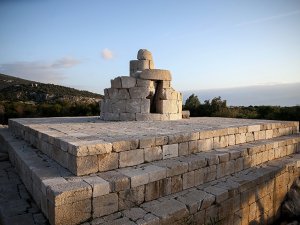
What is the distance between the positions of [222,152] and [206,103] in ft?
51.8

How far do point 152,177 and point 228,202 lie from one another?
6.32ft

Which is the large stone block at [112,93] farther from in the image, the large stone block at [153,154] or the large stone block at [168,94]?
the large stone block at [153,154]

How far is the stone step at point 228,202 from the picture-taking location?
3859 mm

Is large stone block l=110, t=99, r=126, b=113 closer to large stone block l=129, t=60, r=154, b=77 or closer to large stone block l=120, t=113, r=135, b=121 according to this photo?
large stone block l=120, t=113, r=135, b=121

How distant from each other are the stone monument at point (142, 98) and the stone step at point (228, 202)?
4.56 metres

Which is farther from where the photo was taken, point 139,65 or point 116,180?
point 139,65

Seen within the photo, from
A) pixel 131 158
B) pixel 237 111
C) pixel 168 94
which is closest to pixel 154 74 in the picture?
pixel 168 94

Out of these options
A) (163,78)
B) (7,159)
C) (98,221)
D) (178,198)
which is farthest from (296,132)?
(7,159)

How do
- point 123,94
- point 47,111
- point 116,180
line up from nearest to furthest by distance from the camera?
point 116,180 → point 123,94 → point 47,111

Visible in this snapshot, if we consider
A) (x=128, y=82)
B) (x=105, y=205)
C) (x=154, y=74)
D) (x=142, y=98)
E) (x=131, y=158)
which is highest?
(x=154, y=74)

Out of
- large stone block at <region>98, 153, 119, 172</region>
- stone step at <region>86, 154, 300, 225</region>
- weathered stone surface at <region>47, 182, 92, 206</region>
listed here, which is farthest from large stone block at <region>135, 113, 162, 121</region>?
weathered stone surface at <region>47, 182, 92, 206</region>

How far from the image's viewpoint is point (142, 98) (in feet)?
32.6

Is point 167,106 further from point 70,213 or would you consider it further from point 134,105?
point 70,213

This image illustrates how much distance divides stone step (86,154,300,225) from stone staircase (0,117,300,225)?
2 centimetres
